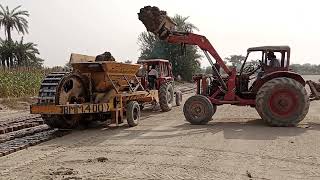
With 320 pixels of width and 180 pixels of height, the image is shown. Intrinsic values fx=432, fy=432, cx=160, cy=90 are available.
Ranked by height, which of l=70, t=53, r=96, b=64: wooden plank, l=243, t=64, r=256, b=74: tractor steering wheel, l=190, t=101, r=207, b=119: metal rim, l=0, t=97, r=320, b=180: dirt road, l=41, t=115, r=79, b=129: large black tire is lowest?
l=0, t=97, r=320, b=180: dirt road

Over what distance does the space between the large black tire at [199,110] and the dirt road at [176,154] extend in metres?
0.38

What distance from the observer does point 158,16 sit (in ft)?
40.6

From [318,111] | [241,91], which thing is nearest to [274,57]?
[241,91]

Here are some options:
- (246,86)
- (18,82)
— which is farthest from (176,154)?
(18,82)

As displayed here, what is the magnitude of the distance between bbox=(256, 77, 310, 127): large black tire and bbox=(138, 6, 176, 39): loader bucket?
339 cm

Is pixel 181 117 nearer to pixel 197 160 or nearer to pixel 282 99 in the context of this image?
pixel 282 99

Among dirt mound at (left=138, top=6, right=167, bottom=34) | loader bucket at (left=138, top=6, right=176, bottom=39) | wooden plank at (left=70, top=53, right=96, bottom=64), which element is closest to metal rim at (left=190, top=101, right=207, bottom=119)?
loader bucket at (left=138, top=6, right=176, bottom=39)

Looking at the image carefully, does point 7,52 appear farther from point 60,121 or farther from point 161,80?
point 60,121

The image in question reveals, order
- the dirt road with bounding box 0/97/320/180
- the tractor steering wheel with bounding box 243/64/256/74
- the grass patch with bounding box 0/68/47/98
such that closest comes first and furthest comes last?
the dirt road with bounding box 0/97/320/180 < the tractor steering wheel with bounding box 243/64/256/74 < the grass patch with bounding box 0/68/47/98

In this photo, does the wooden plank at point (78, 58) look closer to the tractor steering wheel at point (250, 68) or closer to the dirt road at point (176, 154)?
the dirt road at point (176, 154)

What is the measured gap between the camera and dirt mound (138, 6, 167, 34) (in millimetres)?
12336

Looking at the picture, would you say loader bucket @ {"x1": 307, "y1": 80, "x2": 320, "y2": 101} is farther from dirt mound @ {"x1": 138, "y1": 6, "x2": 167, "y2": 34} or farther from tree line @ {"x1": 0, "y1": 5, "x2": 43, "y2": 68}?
tree line @ {"x1": 0, "y1": 5, "x2": 43, "y2": 68}

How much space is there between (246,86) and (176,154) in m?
5.42

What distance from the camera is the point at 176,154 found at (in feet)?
26.2
